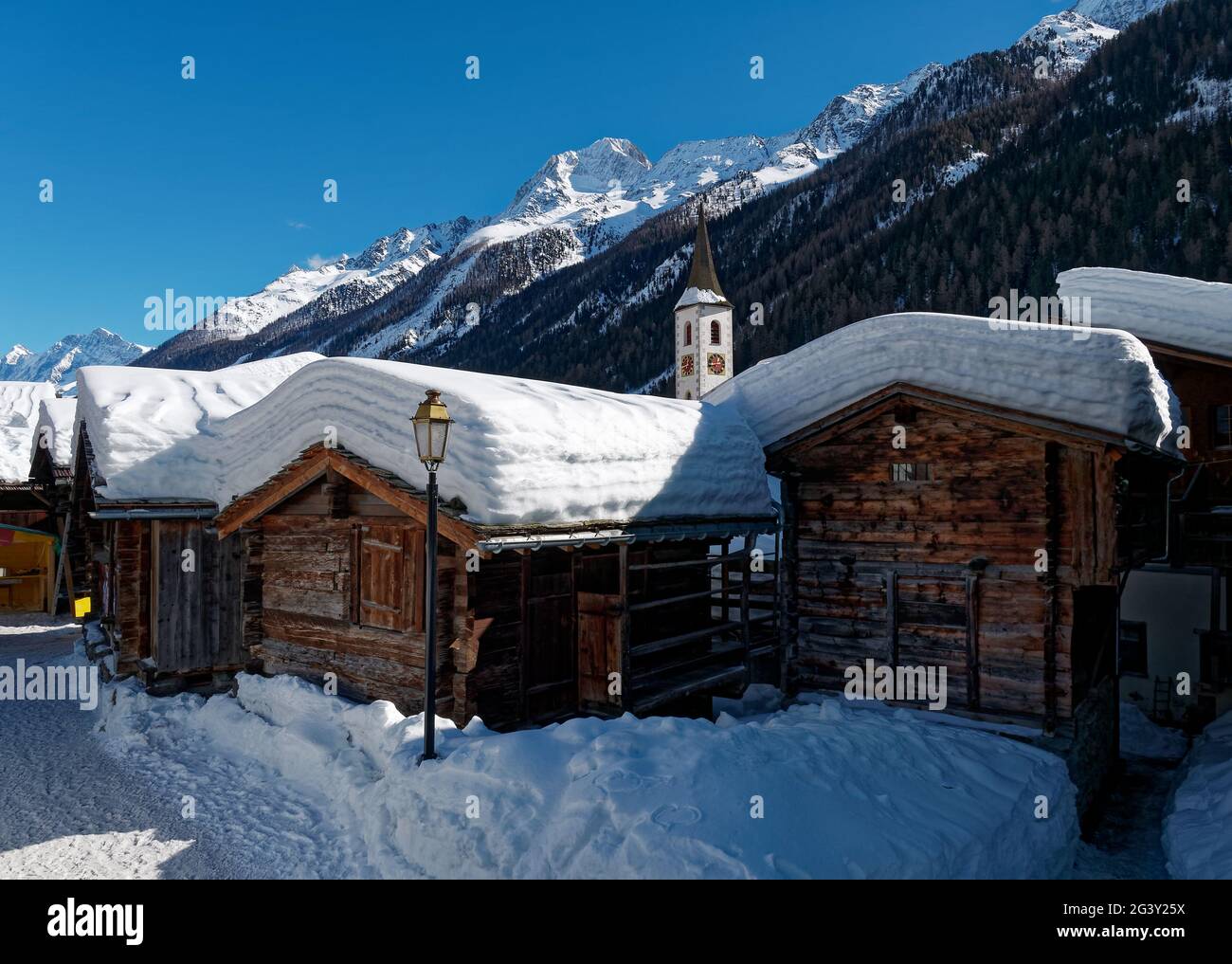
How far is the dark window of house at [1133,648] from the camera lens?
48.9 ft

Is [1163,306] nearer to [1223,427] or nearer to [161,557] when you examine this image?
[1223,427]

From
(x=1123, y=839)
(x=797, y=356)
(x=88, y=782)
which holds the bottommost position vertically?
(x=1123, y=839)

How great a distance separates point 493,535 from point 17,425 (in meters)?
27.7

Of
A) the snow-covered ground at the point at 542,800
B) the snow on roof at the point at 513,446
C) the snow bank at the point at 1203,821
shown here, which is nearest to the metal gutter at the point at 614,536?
the snow on roof at the point at 513,446

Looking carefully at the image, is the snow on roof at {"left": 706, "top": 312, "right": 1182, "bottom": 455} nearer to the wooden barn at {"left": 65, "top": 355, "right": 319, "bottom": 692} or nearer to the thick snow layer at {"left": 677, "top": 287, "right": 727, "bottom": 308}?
the wooden barn at {"left": 65, "top": 355, "right": 319, "bottom": 692}

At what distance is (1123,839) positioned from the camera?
9.22 meters

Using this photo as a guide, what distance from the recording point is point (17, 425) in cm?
2678

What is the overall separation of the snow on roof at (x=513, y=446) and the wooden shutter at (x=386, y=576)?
93cm

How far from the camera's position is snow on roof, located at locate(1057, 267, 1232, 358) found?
43.4 feet

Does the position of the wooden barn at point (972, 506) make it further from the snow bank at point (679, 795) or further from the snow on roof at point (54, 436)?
the snow on roof at point (54, 436)

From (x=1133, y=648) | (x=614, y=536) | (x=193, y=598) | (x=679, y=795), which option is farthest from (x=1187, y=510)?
(x=193, y=598)

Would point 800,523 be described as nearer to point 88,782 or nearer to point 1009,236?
point 88,782
